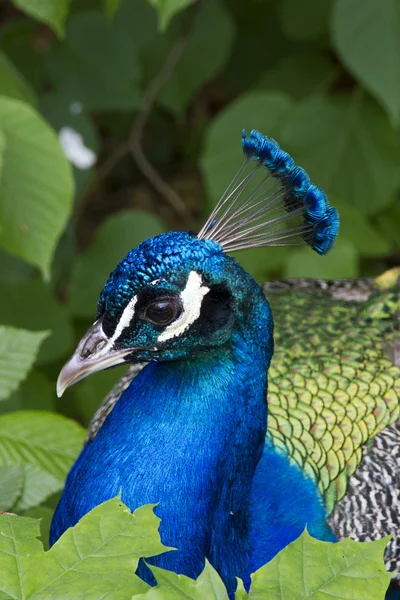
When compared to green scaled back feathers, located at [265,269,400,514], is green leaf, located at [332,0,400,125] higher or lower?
higher

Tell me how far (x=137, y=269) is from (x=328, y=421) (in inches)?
25.8

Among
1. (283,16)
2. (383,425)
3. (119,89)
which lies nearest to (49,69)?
(119,89)

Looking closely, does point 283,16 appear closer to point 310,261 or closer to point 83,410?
point 310,261

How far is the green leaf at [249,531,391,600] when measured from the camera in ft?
3.11

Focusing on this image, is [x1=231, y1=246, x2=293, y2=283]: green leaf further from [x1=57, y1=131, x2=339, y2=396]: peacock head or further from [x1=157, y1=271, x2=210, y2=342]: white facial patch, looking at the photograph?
[x1=157, y1=271, x2=210, y2=342]: white facial patch

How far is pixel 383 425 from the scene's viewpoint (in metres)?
1.78

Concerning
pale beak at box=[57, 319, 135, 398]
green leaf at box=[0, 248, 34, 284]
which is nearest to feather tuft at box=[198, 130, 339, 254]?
pale beak at box=[57, 319, 135, 398]

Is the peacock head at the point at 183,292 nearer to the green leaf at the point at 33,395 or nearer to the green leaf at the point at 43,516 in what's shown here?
the green leaf at the point at 43,516

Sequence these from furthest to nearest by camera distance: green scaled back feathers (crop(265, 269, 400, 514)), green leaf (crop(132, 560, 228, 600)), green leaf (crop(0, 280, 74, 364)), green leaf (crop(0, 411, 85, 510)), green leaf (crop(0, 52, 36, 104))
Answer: green leaf (crop(0, 280, 74, 364))
green leaf (crop(0, 52, 36, 104))
green scaled back feathers (crop(265, 269, 400, 514))
green leaf (crop(0, 411, 85, 510))
green leaf (crop(132, 560, 228, 600))

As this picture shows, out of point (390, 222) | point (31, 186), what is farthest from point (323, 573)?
point (390, 222)

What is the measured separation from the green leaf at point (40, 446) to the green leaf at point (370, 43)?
139 cm

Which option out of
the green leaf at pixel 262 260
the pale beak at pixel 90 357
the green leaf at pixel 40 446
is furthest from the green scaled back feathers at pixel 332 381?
the green leaf at pixel 262 260

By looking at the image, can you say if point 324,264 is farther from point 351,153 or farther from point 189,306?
point 189,306

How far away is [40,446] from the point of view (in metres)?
1.65
